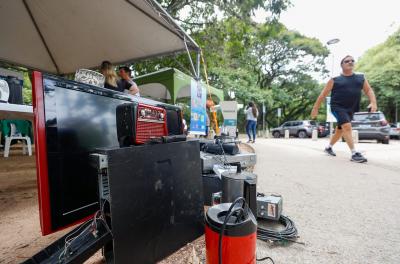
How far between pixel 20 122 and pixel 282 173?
5.58 m

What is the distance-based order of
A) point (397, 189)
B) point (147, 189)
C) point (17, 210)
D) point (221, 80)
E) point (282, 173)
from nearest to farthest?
1. point (147, 189)
2. point (17, 210)
3. point (397, 189)
4. point (282, 173)
5. point (221, 80)

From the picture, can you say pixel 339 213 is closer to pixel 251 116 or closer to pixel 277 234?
pixel 277 234

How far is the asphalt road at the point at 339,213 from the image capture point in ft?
3.40

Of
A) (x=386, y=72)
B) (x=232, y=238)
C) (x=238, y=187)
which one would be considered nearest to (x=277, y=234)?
(x=238, y=187)

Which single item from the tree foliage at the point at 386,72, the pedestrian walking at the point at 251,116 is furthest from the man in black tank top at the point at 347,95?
the tree foliage at the point at 386,72

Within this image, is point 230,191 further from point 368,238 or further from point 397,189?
point 397,189

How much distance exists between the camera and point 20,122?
195 inches

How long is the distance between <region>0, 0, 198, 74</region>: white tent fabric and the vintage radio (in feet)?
8.17

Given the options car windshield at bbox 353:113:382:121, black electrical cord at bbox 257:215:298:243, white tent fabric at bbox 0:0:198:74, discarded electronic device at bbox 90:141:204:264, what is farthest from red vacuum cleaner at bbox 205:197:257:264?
car windshield at bbox 353:113:382:121

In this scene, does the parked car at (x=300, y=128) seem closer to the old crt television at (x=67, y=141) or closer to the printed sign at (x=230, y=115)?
the printed sign at (x=230, y=115)

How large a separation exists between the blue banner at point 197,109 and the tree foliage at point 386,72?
20.7 m

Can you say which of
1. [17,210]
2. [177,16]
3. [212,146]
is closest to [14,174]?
[17,210]

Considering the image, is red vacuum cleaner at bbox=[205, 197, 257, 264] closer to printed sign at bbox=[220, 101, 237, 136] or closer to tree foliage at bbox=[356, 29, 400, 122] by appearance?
printed sign at bbox=[220, 101, 237, 136]

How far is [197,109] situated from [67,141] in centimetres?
317
